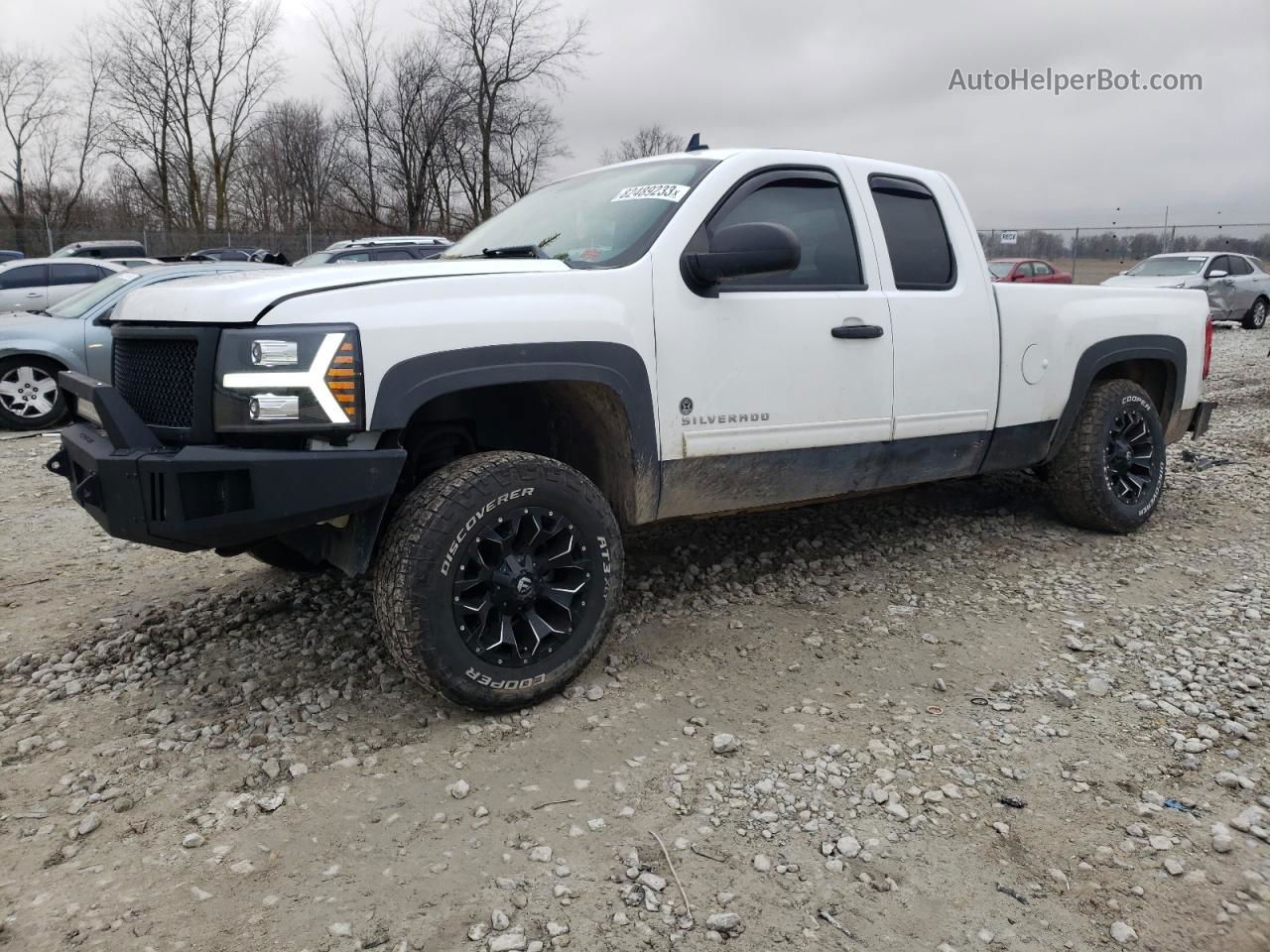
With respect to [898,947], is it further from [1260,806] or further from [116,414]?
[116,414]

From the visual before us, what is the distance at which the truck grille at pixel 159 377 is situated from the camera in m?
2.79

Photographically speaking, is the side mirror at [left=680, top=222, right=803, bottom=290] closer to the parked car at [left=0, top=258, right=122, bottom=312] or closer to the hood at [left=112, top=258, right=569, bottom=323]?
the hood at [left=112, top=258, right=569, bottom=323]

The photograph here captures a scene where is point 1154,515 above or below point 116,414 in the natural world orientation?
below

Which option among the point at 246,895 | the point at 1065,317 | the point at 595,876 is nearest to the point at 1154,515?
the point at 1065,317

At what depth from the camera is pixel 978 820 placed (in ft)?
8.36

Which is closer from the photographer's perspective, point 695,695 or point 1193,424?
point 695,695

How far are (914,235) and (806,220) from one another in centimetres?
67

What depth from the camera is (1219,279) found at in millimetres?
17391

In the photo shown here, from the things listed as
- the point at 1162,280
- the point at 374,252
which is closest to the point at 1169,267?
the point at 1162,280

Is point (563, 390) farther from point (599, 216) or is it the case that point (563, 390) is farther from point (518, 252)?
point (599, 216)

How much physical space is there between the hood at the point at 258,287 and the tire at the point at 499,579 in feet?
2.11

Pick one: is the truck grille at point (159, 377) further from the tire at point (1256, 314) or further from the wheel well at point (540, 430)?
the tire at point (1256, 314)

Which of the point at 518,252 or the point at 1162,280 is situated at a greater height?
the point at 1162,280

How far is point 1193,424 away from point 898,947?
459cm
